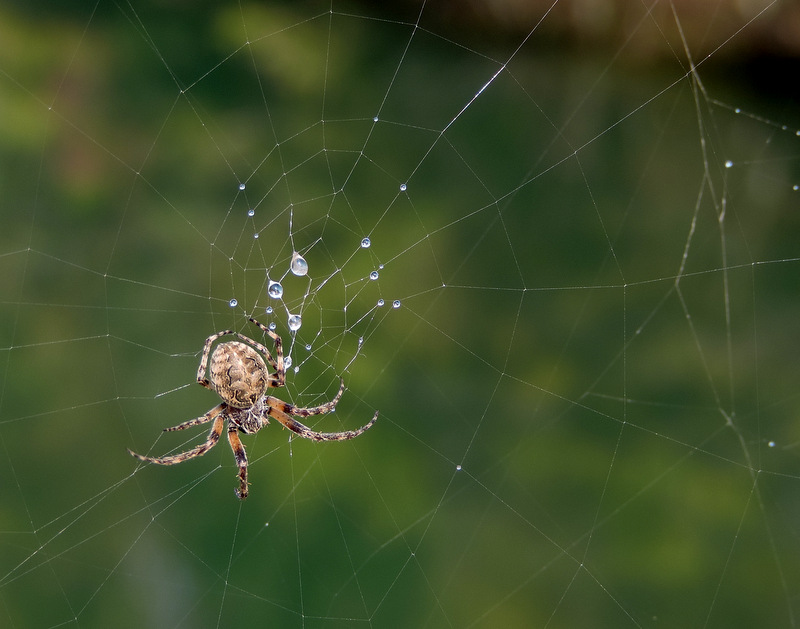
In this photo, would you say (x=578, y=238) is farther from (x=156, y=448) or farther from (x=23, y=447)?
(x=23, y=447)

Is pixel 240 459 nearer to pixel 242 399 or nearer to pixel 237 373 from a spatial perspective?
pixel 242 399

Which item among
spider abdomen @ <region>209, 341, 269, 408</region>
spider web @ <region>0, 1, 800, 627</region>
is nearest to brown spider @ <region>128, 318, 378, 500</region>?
spider abdomen @ <region>209, 341, 269, 408</region>

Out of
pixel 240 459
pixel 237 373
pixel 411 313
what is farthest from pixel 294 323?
pixel 411 313

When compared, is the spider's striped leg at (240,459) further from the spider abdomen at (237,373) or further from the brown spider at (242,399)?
the spider abdomen at (237,373)

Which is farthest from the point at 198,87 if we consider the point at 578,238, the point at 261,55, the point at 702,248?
the point at 702,248

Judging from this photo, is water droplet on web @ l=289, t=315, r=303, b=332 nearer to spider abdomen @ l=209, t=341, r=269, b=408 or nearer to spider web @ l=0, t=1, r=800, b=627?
spider abdomen @ l=209, t=341, r=269, b=408
